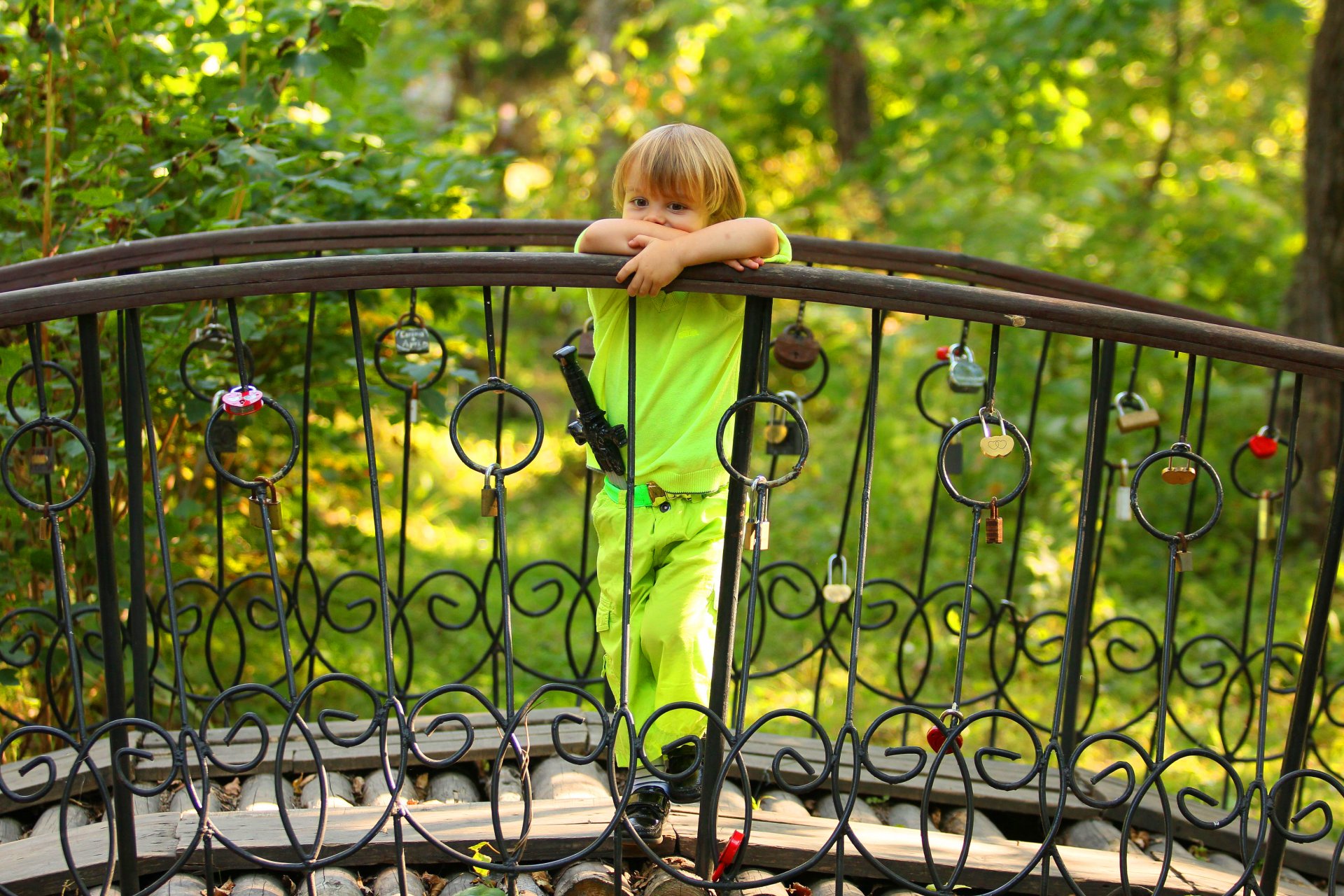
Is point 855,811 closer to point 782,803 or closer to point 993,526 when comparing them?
point 782,803

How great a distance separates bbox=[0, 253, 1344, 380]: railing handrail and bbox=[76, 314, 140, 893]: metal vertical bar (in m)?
0.09

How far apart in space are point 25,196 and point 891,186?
488 centimetres

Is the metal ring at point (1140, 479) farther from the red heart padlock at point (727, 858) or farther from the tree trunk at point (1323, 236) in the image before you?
the tree trunk at point (1323, 236)

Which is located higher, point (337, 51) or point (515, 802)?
point (337, 51)

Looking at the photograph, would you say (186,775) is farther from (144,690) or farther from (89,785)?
(89,785)

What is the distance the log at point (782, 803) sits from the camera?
7.77ft

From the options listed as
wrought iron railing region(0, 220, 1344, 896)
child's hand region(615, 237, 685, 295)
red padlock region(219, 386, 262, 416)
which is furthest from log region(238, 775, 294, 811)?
child's hand region(615, 237, 685, 295)

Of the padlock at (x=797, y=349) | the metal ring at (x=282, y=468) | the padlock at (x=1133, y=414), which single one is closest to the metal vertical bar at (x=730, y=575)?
the padlock at (x=797, y=349)

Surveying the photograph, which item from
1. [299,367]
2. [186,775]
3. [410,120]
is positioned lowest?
[186,775]

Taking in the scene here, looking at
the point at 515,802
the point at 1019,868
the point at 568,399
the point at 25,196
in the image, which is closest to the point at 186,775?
the point at 515,802

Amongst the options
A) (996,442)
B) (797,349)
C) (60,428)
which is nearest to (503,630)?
(60,428)

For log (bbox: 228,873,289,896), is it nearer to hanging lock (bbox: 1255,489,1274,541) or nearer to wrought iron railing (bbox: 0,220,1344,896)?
wrought iron railing (bbox: 0,220,1344,896)

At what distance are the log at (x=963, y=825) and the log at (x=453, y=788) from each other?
1.08 meters

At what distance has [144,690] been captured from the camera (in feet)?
6.48
